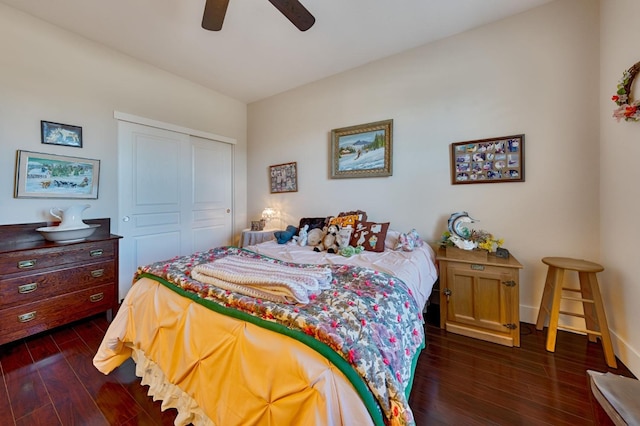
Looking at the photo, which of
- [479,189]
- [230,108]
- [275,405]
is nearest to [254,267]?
[275,405]

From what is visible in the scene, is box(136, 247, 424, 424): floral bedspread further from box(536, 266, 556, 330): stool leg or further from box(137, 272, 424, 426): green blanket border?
box(536, 266, 556, 330): stool leg

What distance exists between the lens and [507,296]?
6.23 feet

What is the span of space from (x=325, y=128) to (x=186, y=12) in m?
1.79

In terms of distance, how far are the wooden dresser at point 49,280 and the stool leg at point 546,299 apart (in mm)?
3795

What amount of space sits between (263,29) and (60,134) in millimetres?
2172

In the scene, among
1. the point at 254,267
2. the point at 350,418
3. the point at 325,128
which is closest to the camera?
the point at 350,418

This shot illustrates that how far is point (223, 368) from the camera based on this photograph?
3.16 feet

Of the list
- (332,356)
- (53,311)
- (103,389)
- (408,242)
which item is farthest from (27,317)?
(408,242)

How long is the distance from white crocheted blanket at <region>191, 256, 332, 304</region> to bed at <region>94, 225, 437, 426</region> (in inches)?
1.5

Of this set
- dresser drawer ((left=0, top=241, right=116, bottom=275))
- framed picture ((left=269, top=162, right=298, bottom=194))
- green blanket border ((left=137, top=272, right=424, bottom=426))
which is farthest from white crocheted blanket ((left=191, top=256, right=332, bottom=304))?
framed picture ((left=269, top=162, right=298, bottom=194))

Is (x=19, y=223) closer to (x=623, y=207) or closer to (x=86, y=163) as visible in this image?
(x=86, y=163)

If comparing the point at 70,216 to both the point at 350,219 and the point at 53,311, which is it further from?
the point at 350,219

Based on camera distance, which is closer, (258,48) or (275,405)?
(275,405)

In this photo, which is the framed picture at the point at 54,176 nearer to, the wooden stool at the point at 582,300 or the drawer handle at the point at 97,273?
the drawer handle at the point at 97,273
